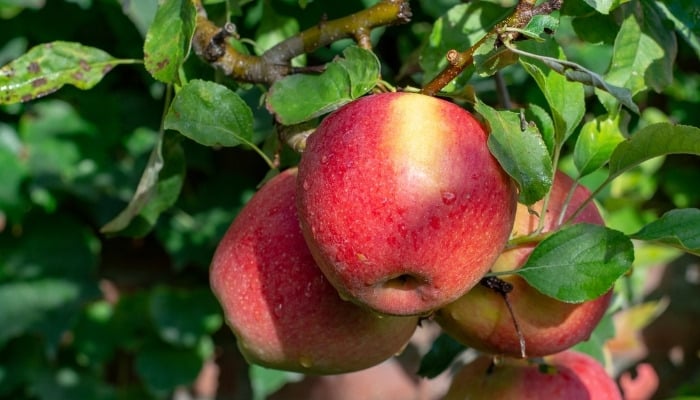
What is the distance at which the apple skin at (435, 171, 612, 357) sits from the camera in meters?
0.74

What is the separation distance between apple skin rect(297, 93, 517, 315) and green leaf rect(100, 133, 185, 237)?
250mm

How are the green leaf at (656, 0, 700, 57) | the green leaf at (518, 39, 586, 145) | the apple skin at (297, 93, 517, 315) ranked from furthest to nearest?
the green leaf at (656, 0, 700, 57) → the green leaf at (518, 39, 586, 145) → the apple skin at (297, 93, 517, 315)

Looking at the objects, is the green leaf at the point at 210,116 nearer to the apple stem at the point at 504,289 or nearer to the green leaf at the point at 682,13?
the apple stem at the point at 504,289

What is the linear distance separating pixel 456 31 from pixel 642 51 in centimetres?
16

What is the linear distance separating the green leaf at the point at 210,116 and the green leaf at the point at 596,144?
10.3 inches

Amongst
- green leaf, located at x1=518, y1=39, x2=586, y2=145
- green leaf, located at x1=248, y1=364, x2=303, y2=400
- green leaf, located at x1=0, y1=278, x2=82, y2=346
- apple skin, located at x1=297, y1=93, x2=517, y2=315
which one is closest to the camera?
apple skin, located at x1=297, y1=93, x2=517, y2=315

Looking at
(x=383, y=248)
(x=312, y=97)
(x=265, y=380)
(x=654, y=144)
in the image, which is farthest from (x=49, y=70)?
(x=265, y=380)

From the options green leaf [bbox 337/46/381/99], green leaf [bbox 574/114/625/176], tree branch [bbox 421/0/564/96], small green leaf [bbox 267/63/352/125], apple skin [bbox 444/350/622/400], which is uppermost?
tree branch [bbox 421/0/564/96]

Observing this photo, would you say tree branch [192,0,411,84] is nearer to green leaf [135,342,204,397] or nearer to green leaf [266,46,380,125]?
green leaf [266,46,380,125]

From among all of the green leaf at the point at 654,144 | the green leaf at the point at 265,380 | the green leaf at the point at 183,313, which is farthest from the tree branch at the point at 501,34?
the green leaf at the point at 183,313

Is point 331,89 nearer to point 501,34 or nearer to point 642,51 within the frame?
point 501,34

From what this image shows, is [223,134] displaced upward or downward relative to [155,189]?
upward

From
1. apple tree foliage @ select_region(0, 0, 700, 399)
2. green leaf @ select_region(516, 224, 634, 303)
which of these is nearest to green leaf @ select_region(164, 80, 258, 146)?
apple tree foliage @ select_region(0, 0, 700, 399)

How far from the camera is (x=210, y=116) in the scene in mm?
750
